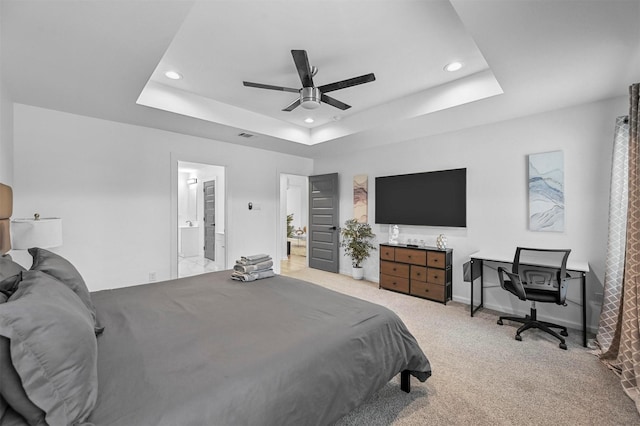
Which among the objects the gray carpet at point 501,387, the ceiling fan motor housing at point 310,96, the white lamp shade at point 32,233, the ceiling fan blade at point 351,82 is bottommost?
the gray carpet at point 501,387

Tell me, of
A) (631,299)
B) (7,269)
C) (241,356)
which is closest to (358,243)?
(631,299)

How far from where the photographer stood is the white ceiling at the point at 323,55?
1.82 m

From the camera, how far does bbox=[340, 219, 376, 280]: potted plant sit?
5.35m

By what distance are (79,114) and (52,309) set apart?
142 inches

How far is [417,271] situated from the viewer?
4352mm

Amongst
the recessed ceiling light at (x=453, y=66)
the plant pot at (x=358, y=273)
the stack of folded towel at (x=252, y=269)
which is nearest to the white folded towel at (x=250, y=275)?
the stack of folded towel at (x=252, y=269)

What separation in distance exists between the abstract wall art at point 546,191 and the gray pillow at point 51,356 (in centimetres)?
428

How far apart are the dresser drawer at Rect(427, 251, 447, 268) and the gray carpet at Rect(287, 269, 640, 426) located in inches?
39.5

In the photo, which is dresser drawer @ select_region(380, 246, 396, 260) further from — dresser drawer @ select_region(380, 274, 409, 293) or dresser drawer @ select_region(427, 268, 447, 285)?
dresser drawer @ select_region(427, 268, 447, 285)

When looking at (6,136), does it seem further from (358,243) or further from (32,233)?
(358,243)

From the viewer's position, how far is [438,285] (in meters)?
4.11

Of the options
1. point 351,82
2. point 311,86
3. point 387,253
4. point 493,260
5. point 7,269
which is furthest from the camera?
point 387,253

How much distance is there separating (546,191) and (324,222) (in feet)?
12.5

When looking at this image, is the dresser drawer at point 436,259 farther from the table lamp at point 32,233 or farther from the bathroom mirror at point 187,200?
the bathroom mirror at point 187,200
